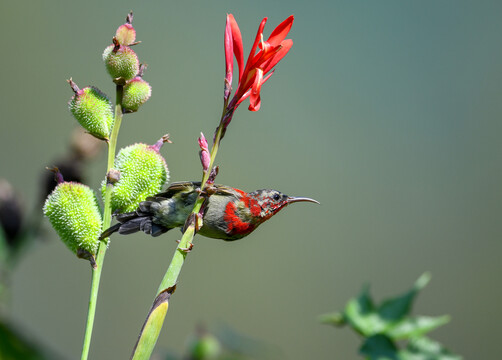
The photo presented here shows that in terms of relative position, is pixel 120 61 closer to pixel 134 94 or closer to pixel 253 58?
pixel 134 94

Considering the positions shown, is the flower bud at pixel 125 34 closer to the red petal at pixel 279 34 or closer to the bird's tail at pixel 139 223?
the red petal at pixel 279 34

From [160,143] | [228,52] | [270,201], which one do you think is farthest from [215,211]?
[228,52]

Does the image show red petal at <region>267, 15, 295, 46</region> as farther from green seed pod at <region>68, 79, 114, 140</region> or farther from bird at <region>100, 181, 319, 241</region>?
bird at <region>100, 181, 319, 241</region>

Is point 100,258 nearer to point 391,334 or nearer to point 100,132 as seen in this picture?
point 100,132

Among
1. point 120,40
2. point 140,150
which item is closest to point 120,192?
point 140,150

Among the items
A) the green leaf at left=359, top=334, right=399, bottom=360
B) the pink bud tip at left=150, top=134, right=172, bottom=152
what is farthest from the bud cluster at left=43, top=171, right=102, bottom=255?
the green leaf at left=359, top=334, right=399, bottom=360

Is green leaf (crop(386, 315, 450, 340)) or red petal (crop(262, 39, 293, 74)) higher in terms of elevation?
red petal (crop(262, 39, 293, 74))
